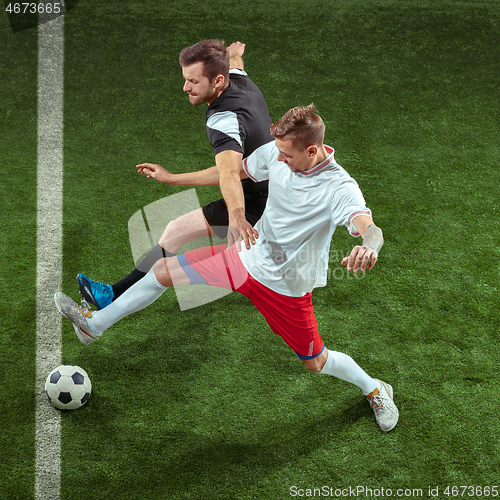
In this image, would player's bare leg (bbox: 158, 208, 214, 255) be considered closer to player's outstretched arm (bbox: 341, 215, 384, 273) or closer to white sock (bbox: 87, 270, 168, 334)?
white sock (bbox: 87, 270, 168, 334)

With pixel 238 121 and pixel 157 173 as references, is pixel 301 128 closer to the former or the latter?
pixel 238 121

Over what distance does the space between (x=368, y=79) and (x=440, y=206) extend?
7.38 ft

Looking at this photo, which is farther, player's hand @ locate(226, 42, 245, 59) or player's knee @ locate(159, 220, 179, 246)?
player's hand @ locate(226, 42, 245, 59)

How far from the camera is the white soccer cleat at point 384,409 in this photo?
3316 mm

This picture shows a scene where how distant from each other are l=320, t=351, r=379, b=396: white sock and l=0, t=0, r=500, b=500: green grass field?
21 cm

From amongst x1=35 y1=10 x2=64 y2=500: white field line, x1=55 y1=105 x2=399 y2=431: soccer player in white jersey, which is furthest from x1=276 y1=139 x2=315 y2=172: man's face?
x1=35 y1=10 x2=64 y2=500: white field line

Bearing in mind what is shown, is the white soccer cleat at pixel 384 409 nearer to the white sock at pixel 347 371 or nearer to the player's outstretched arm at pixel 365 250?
the white sock at pixel 347 371

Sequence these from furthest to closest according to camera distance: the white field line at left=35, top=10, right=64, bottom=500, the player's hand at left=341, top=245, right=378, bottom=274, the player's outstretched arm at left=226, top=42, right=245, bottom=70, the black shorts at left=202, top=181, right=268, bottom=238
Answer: the player's outstretched arm at left=226, top=42, right=245, bottom=70
the black shorts at left=202, top=181, right=268, bottom=238
the white field line at left=35, top=10, right=64, bottom=500
the player's hand at left=341, top=245, right=378, bottom=274

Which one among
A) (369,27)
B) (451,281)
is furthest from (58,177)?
(369,27)

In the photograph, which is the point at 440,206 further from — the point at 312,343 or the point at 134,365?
the point at 134,365

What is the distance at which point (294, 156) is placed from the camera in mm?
2598

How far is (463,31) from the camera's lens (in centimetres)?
730

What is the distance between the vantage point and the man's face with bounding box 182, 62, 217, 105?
127 inches

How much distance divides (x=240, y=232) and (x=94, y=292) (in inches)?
55.2
